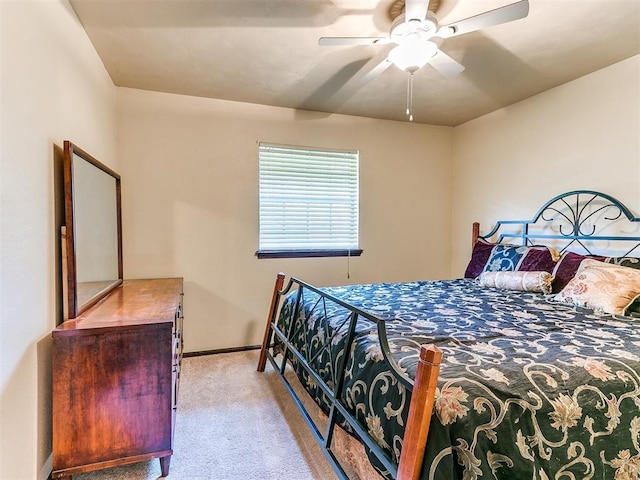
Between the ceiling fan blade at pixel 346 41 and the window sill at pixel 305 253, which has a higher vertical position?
the ceiling fan blade at pixel 346 41

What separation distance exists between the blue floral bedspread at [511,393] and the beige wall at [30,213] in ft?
4.28

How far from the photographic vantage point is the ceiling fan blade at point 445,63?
1.99 meters

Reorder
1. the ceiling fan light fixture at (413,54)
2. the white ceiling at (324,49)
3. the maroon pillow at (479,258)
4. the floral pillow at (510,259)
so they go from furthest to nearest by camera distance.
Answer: the maroon pillow at (479,258), the floral pillow at (510,259), the white ceiling at (324,49), the ceiling fan light fixture at (413,54)

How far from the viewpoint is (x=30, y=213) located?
57.9 inches

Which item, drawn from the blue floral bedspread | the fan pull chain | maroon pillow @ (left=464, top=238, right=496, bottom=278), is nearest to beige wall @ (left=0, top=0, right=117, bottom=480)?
the blue floral bedspread

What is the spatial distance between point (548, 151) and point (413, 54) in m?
1.98

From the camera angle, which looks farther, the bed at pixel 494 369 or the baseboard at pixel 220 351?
the baseboard at pixel 220 351

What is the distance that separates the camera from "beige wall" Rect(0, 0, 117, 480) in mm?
1298

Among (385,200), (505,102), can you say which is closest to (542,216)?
(505,102)

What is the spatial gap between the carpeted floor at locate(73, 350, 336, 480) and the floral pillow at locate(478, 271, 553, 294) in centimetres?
185

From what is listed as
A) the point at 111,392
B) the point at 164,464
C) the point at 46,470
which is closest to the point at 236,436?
the point at 164,464

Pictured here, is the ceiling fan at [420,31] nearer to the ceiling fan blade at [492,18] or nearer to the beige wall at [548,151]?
the ceiling fan blade at [492,18]

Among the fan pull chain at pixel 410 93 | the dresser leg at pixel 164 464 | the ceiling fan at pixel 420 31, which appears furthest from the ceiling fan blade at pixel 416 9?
the dresser leg at pixel 164 464

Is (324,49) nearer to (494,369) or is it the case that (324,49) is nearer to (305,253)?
(305,253)
